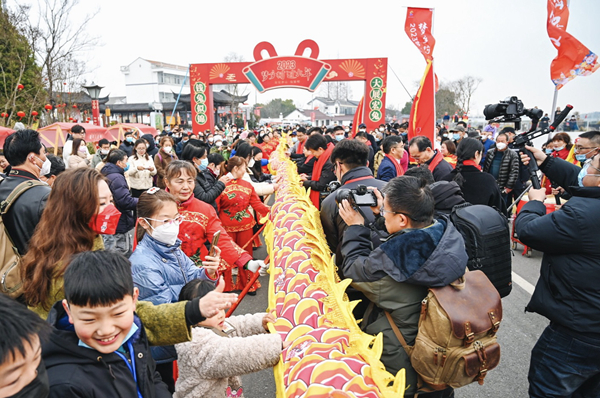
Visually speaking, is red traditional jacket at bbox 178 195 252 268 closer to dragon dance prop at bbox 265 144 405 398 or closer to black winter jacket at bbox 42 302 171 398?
dragon dance prop at bbox 265 144 405 398

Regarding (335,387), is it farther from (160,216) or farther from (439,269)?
(160,216)

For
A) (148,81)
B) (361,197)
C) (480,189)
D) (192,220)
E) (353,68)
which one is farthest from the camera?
(148,81)

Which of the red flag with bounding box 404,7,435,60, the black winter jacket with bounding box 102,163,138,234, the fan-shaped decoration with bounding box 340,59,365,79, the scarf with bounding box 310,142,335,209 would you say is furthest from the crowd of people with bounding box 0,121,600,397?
the fan-shaped decoration with bounding box 340,59,365,79

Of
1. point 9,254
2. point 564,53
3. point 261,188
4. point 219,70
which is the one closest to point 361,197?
point 9,254

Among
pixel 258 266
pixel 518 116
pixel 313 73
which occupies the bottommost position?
pixel 258 266

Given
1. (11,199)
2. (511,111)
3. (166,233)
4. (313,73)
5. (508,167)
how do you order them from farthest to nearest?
(313,73) < (508,167) < (511,111) < (11,199) < (166,233)

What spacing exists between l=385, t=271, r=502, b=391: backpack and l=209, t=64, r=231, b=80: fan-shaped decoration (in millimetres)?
14365

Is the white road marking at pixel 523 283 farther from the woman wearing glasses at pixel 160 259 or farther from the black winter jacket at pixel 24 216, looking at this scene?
the black winter jacket at pixel 24 216

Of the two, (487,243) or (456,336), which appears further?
(487,243)

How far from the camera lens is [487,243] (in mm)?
2246

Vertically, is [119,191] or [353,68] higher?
[353,68]

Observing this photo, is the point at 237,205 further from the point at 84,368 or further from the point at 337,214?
the point at 84,368

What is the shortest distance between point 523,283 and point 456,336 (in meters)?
3.69

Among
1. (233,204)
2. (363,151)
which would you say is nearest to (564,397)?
(363,151)
